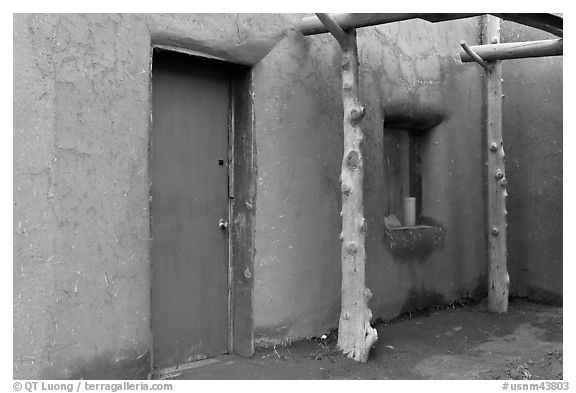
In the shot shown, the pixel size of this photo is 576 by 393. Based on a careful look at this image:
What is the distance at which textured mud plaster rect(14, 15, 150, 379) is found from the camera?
354 cm

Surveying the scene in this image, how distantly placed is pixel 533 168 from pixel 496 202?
3.66 feet

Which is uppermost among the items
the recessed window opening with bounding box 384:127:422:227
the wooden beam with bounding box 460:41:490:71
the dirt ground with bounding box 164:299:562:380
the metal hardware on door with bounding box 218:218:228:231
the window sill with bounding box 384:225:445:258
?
the wooden beam with bounding box 460:41:490:71

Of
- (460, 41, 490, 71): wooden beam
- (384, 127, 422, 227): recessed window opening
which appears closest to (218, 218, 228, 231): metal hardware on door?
(384, 127, 422, 227): recessed window opening

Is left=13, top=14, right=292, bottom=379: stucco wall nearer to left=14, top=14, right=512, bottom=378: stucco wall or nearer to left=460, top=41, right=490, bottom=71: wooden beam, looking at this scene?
left=14, top=14, right=512, bottom=378: stucco wall

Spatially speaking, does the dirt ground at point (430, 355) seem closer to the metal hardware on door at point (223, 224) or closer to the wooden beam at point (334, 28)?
the metal hardware on door at point (223, 224)

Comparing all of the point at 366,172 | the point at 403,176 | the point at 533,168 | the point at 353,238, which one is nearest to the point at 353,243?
the point at 353,238

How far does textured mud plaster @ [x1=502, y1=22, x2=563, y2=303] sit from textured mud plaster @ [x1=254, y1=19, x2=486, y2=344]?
44 cm

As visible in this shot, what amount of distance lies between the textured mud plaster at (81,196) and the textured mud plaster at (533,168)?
5304 millimetres

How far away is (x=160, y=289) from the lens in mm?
4520

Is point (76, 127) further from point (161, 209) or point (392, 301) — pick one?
point (392, 301)

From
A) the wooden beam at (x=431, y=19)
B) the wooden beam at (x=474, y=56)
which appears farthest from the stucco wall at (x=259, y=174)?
the wooden beam at (x=431, y=19)

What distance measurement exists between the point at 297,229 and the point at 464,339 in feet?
6.32

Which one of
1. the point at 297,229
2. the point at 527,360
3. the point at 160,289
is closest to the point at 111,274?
the point at 160,289

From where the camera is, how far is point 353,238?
4.92 metres
